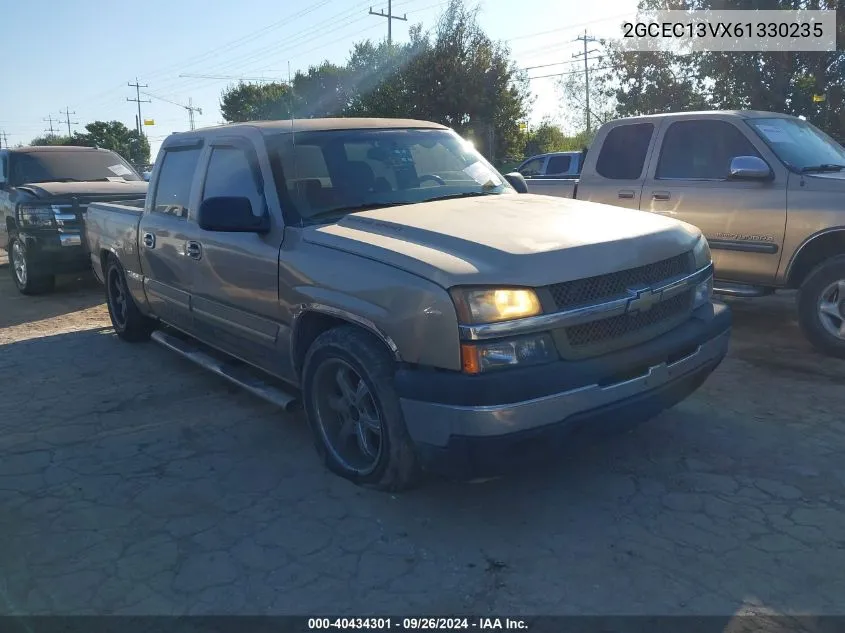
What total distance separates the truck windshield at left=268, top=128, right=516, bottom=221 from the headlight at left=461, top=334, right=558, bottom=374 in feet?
4.74

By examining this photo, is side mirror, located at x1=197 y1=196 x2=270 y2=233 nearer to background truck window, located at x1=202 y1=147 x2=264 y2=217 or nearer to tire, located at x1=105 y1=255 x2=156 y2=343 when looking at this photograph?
background truck window, located at x1=202 y1=147 x2=264 y2=217

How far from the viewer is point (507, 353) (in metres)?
2.96

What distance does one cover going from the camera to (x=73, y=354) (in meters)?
6.55

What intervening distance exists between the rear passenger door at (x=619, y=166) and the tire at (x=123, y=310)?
4462 millimetres

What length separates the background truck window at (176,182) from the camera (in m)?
5.09

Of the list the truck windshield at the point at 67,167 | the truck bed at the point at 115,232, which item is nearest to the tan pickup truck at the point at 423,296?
the truck bed at the point at 115,232

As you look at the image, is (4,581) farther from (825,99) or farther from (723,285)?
(825,99)

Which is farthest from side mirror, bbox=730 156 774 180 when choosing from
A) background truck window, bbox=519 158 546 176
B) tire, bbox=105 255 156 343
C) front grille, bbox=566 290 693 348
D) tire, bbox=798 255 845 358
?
background truck window, bbox=519 158 546 176

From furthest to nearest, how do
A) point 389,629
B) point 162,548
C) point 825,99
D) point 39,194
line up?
1. point 825,99
2. point 39,194
3. point 162,548
4. point 389,629

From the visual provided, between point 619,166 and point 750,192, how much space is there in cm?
144

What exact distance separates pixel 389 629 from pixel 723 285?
4.70 m

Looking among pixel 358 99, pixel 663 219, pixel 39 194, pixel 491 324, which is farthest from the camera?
pixel 358 99

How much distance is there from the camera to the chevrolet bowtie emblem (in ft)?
10.5

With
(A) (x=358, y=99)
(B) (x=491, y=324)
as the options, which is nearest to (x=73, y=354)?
(B) (x=491, y=324)
